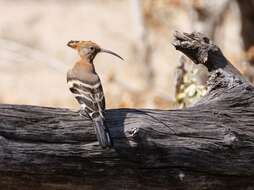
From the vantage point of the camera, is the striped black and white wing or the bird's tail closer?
the bird's tail

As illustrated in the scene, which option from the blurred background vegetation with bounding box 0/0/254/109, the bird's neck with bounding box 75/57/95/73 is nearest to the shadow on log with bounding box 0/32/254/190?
the bird's neck with bounding box 75/57/95/73

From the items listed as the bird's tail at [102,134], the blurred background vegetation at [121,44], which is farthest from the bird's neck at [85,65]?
the blurred background vegetation at [121,44]

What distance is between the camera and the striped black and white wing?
15.2ft

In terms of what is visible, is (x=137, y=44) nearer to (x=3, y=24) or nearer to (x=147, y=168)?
(x=3, y=24)

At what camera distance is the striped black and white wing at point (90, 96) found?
4629 millimetres

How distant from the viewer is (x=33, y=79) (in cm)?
1648

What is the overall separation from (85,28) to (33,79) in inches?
98.5

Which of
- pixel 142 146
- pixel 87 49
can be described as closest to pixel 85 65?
pixel 87 49

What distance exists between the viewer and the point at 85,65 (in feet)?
17.0

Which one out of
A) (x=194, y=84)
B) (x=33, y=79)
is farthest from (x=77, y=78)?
(x=33, y=79)

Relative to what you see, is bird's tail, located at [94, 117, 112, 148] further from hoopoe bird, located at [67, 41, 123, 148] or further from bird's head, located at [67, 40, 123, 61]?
bird's head, located at [67, 40, 123, 61]

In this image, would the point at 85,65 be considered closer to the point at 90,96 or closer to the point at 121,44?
the point at 90,96

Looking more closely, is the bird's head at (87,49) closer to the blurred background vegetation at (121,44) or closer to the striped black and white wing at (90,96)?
the striped black and white wing at (90,96)

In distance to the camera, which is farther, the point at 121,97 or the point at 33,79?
the point at 33,79
